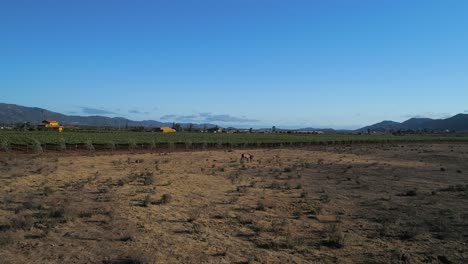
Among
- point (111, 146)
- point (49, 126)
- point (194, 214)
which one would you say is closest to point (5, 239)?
point (194, 214)

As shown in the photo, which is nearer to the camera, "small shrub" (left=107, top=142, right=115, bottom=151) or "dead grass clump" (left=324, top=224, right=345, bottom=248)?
"dead grass clump" (left=324, top=224, right=345, bottom=248)

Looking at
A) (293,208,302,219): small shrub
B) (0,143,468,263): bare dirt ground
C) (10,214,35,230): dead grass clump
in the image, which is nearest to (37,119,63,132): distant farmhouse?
(0,143,468,263): bare dirt ground

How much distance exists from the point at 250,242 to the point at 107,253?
9.59ft

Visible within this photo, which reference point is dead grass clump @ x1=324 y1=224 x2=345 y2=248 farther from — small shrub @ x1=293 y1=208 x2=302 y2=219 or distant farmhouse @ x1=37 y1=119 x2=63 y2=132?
distant farmhouse @ x1=37 y1=119 x2=63 y2=132

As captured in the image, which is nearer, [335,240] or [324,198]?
[335,240]

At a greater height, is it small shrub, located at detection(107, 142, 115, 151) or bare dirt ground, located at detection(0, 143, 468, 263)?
small shrub, located at detection(107, 142, 115, 151)

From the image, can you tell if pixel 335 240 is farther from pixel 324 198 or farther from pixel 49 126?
pixel 49 126

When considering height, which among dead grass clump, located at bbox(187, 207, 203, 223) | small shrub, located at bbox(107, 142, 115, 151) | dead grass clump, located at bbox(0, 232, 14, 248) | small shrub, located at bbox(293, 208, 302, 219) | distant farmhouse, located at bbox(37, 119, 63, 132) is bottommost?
small shrub, located at bbox(293, 208, 302, 219)

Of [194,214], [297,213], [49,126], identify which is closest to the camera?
[194,214]

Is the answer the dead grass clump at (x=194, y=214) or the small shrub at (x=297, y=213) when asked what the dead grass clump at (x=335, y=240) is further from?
the dead grass clump at (x=194, y=214)

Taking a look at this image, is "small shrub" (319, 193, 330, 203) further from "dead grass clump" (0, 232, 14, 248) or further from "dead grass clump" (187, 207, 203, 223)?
"dead grass clump" (0, 232, 14, 248)

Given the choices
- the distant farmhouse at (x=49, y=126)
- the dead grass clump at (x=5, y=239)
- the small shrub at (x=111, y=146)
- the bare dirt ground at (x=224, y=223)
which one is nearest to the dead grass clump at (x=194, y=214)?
the bare dirt ground at (x=224, y=223)

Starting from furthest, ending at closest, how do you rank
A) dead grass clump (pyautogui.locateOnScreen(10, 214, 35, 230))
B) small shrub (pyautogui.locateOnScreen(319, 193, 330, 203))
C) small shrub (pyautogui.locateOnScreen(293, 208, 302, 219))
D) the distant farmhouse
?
1. the distant farmhouse
2. small shrub (pyautogui.locateOnScreen(319, 193, 330, 203))
3. small shrub (pyautogui.locateOnScreen(293, 208, 302, 219))
4. dead grass clump (pyautogui.locateOnScreen(10, 214, 35, 230))

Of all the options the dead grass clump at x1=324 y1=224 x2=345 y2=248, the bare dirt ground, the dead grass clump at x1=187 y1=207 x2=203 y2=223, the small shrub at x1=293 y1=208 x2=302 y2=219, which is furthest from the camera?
the small shrub at x1=293 y1=208 x2=302 y2=219
